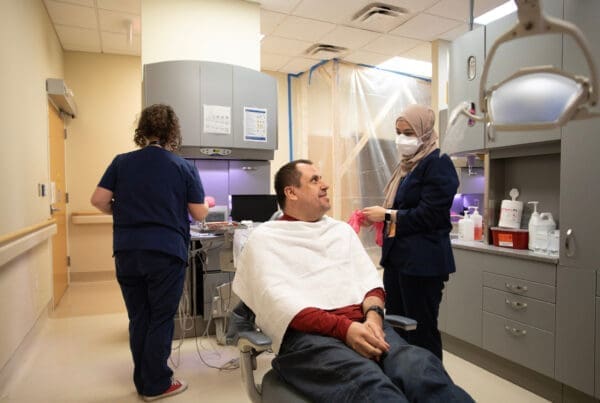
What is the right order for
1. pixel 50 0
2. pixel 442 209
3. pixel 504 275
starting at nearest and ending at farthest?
1. pixel 442 209
2. pixel 504 275
3. pixel 50 0

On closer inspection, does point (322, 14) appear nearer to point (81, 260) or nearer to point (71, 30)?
point (71, 30)

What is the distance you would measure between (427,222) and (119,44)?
4.04 meters

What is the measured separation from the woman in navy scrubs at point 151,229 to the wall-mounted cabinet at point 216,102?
112 centimetres

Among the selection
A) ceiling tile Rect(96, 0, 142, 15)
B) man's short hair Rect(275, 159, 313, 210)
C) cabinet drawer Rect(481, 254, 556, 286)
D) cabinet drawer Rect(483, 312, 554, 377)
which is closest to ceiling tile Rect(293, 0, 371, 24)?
ceiling tile Rect(96, 0, 142, 15)

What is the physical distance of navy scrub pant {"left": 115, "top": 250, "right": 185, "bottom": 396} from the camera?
194 cm

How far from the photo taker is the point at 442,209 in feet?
5.61

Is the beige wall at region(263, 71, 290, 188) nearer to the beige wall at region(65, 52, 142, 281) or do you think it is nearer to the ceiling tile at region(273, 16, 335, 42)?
the ceiling tile at region(273, 16, 335, 42)

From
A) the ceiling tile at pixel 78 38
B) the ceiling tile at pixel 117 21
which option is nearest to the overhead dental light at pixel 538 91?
the ceiling tile at pixel 117 21

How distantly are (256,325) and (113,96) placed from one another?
4.17m

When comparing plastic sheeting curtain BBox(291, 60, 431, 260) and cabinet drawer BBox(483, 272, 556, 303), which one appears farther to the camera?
plastic sheeting curtain BBox(291, 60, 431, 260)

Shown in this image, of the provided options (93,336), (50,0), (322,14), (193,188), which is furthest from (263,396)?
(50,0)

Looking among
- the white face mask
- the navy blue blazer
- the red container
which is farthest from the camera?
the red container

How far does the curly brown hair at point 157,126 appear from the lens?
2.03m

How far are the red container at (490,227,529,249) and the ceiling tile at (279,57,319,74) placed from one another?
10.6 ft
